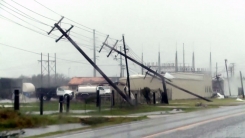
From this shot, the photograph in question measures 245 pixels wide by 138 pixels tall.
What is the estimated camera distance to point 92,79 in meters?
82.0

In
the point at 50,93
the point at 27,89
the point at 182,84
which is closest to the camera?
the point at 50,93

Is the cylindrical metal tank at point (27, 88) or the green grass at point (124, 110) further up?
the cylindrical metal tank at point (27, 88)

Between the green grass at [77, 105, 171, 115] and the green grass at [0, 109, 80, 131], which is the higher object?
the green grass at [0, 109, 80, 131]

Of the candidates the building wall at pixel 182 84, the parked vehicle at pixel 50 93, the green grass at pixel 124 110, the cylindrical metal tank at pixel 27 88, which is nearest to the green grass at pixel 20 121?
the green grass at pixel 124 110

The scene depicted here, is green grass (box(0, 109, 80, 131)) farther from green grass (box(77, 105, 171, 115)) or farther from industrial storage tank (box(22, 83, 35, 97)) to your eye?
industrial storage tank (box(22, 83, 35, 97))

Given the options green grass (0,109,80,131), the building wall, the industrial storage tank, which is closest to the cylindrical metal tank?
the industrial storage tank

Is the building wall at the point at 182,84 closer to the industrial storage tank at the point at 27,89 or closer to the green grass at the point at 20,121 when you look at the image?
the industrial storage tank at the point at 27,89

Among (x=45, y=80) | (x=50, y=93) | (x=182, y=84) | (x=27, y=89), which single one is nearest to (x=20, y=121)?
(x=50, y=93)

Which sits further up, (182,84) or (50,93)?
(182,84)

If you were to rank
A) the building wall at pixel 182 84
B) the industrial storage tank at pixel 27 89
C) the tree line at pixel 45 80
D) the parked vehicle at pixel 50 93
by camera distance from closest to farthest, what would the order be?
1. the parked vehicle at pixel 50 93
2. the industrial storage tank at pixel 27 89
3. the building wall at pixel 182 84
4. the tree line at pixel 45 80

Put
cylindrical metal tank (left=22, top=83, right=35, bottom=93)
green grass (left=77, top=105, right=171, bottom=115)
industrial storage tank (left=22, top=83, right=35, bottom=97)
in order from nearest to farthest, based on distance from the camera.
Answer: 1. green grass (left=77, top=105, right=171, bottom=115)
2. industrial storage tank (left=22, top=83, right=35, bottom=97)
3. cylindrical metal tank (left=22, top=83, right=35, bottom=93)

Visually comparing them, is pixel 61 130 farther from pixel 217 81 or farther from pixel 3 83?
pixel 217 81

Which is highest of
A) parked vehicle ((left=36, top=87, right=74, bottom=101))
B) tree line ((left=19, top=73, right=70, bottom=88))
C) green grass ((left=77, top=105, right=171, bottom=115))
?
tree line ((left=19, top=73, right=70, bottom=88))

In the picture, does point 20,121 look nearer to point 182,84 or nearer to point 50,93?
point 50,93
